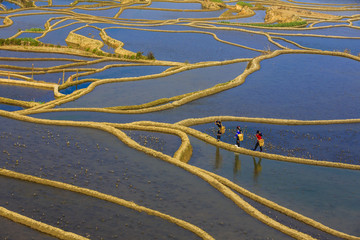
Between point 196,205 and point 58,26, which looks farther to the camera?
point 58,26

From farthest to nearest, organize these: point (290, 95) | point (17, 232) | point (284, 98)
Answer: point (290, 95)
point (284, 98)
point (17, 232)

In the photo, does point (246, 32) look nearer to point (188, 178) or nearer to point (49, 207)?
point (188, 178)

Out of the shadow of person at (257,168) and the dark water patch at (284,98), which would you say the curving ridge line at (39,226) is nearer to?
the shadow of person at (257,168)

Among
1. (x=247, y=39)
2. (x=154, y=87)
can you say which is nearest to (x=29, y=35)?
(x=247, y=39)

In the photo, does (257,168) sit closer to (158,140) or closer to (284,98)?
(158,140)

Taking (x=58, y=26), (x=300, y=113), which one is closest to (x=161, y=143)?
(x=300, y=113)
